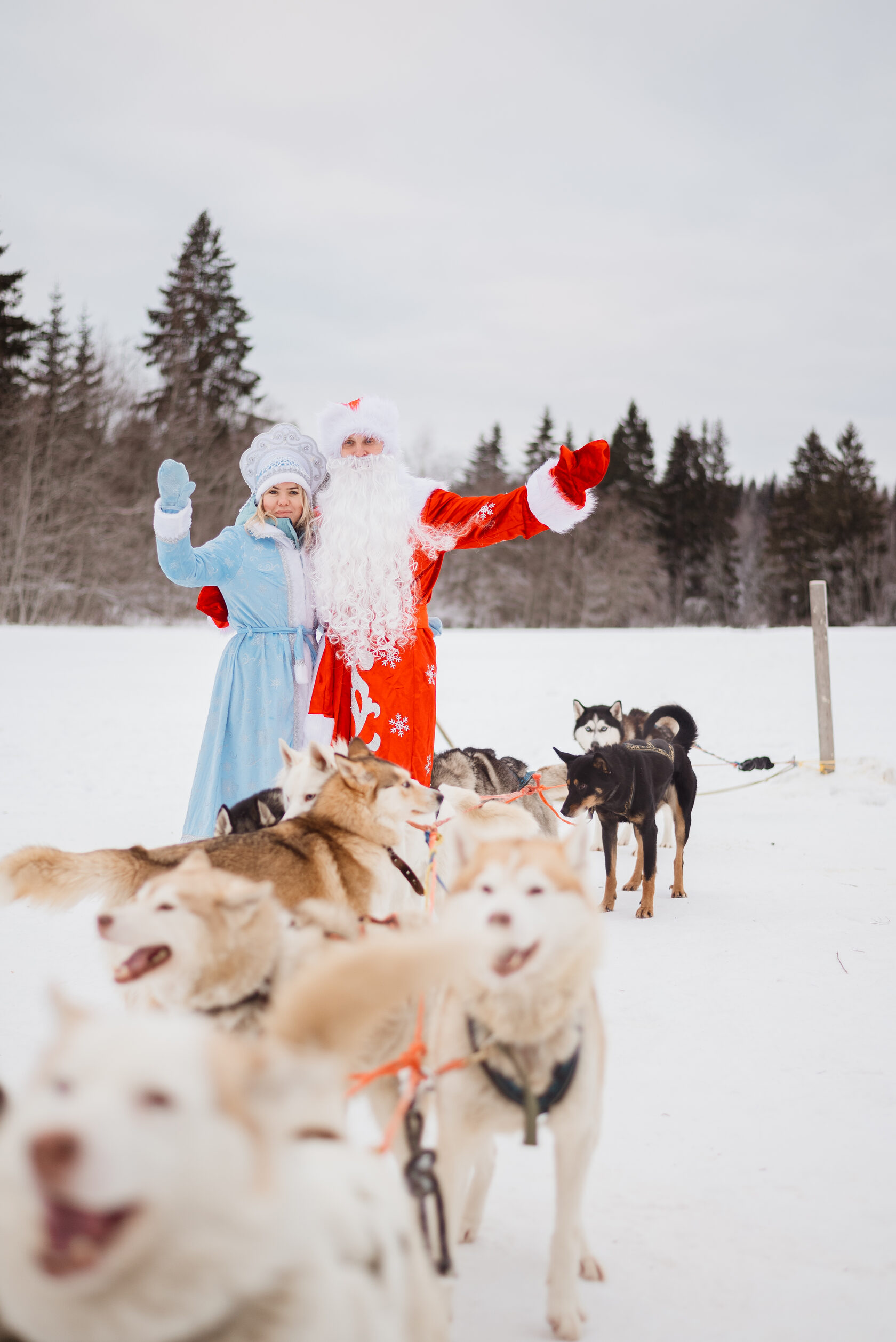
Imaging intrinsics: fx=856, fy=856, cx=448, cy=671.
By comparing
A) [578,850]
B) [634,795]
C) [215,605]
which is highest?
[215,605]

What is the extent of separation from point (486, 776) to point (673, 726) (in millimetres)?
1738

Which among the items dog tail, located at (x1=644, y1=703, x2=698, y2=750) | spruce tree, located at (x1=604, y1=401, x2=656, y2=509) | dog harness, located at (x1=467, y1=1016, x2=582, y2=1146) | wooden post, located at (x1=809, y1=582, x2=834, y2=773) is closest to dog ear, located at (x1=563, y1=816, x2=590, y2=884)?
dog harness, located at (x1=467, y1=1016, x2=582, y2=1146)

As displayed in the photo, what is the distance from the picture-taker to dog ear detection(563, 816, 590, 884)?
190 cm

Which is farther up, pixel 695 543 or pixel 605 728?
pixel 695 543

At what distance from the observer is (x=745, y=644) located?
16.2m

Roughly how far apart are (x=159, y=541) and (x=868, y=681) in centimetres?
1225

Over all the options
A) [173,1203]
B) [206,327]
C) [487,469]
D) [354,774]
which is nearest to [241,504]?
[206,327]

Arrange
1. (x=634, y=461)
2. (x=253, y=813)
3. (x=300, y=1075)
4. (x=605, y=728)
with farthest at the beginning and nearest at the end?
(x=634, y=461)
(x=605, y=728)
(x=253, y=813)
(x=300, y=1075)

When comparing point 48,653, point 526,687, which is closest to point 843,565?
point 526,687

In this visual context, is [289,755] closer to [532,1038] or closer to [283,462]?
[283,462]

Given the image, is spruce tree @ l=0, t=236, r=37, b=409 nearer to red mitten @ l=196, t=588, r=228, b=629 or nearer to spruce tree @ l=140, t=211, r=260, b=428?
spruce tree @ l=140, t=211, r=260, b=428

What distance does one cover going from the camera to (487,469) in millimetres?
40062

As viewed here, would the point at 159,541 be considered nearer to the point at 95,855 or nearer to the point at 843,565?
the point at 95,855

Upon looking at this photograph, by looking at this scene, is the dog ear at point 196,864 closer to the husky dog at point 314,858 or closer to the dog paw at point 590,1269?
the husky dog at point 314,858
